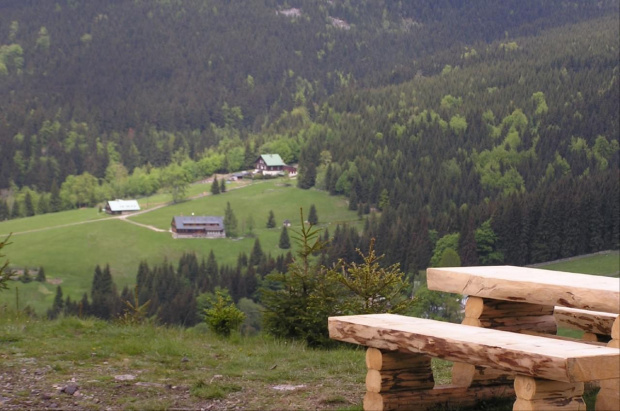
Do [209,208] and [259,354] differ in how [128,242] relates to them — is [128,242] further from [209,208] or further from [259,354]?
[259,354]

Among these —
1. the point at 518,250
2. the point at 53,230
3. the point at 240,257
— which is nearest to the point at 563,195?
the point at 518,250

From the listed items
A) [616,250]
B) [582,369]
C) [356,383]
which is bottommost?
[616,250]

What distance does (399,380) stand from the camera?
939cm

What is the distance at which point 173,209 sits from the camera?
608 feet

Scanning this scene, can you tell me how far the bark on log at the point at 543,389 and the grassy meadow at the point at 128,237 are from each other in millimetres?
113342

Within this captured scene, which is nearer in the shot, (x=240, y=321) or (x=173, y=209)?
(x=240, y=321)

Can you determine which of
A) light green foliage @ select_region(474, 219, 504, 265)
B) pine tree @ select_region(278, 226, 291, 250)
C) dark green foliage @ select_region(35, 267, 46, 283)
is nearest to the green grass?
dark green foliage @ select_region(35, 267, 46, 283)

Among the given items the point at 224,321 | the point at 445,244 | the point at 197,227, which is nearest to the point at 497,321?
the point at 224,321

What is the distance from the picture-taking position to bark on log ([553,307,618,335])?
436 inches

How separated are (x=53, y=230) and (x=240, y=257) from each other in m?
41.0

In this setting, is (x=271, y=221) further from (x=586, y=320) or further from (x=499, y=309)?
(x=499, y=309)

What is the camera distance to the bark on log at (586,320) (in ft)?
36.3

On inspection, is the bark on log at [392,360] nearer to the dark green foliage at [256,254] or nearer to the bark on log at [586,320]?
the bark on log at [586,320]

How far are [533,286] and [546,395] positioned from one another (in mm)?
1899
